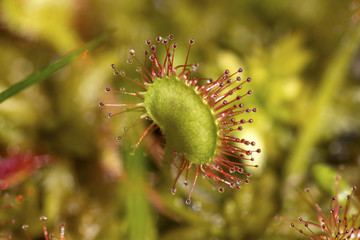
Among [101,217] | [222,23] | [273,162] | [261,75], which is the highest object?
[222,23]

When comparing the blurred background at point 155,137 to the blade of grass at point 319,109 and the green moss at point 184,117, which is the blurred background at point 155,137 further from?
the green moss at point 184,117

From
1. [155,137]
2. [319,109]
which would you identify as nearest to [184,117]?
[155,137]

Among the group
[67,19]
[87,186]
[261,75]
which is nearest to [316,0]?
[261,75]

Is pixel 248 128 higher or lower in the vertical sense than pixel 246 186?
higher

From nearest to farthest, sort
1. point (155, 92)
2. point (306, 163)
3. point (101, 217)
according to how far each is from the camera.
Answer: point (155, 92), point (101, 217), point (306, 163)

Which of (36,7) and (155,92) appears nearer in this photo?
(155,92)

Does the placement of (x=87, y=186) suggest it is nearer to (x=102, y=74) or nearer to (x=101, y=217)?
(x=101, y=217)

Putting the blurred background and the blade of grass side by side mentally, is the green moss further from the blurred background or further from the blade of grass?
the blade of grass
